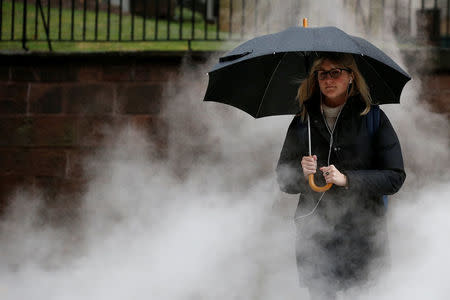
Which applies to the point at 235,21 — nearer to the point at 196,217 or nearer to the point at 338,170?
the point at 196,217

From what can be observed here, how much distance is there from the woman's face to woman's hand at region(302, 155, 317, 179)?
0.32 metres

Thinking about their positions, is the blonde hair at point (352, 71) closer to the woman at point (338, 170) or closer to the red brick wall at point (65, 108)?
the woman at point (338, 170)

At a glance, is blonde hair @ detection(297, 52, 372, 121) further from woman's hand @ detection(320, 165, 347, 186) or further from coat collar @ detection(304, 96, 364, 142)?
woman's hand @ detection(320, 165, 347, 186)

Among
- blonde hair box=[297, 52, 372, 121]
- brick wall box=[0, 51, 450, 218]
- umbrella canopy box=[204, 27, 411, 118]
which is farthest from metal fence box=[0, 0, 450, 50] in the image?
blonde hair box=[297, 52, 372, 121]

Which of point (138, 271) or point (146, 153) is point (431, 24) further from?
point (138, 271)

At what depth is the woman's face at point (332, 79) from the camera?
2.86m

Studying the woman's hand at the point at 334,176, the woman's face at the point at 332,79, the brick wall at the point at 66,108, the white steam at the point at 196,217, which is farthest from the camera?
the brick wall at the point at 66,108

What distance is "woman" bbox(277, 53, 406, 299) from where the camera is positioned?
286 centimetres

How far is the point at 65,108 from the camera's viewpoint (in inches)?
221

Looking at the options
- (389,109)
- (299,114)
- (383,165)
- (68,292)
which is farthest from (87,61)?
(383,165)

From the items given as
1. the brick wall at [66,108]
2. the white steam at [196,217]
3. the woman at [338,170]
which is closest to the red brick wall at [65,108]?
the brick wall at [66,108]

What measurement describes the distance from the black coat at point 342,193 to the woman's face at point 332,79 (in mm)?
99

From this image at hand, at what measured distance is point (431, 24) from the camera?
5.91 m

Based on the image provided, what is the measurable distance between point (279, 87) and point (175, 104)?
7.63ft
